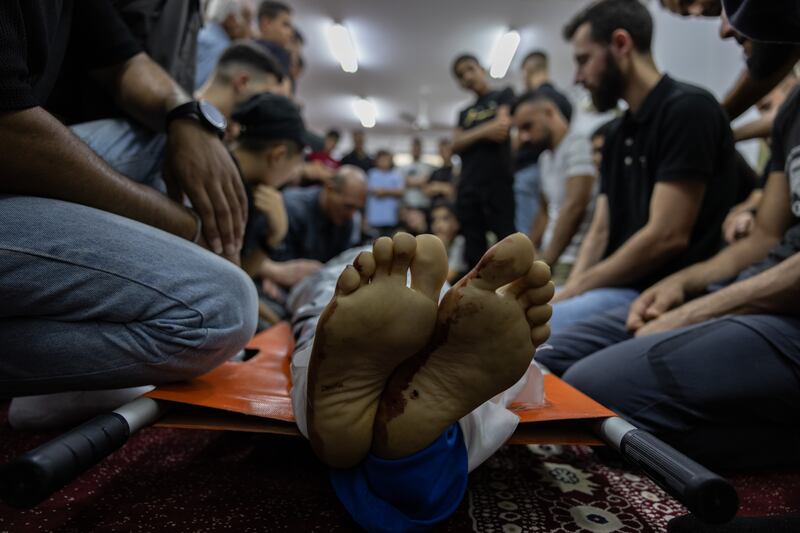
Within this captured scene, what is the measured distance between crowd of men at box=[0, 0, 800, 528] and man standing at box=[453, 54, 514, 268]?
1.03m

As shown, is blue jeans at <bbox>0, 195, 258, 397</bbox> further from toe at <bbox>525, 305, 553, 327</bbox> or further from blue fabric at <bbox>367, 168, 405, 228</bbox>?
blue fabric at <bbox>367, 168, 405, 228</bbox>

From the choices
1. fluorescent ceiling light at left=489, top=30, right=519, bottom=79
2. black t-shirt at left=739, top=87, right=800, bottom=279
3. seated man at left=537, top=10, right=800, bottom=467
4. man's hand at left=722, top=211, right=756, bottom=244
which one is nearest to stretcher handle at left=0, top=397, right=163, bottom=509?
seated man at left=537, top=10, right=800, bottom=467

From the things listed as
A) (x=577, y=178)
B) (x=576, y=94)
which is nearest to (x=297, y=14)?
(x=576, y=94)

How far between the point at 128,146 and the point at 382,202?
4.02 metres

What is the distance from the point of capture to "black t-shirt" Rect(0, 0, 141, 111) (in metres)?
0.46

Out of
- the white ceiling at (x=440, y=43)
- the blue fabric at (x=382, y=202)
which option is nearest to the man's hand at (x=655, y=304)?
the white ceiling at (x=440, y=43)

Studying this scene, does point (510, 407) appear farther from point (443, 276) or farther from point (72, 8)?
point (72, 8)

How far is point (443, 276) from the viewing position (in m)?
0.47

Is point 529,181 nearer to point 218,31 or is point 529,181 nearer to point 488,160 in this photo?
point 488,160

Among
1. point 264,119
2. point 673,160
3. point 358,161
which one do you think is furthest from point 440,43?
point 673,160

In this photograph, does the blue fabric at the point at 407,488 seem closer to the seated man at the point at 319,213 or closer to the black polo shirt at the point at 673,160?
the black polo shirt at the point at 673,160

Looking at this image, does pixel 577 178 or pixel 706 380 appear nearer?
pixel 706 380

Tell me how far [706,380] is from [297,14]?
15.7 feet

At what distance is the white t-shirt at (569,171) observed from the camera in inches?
77.9
